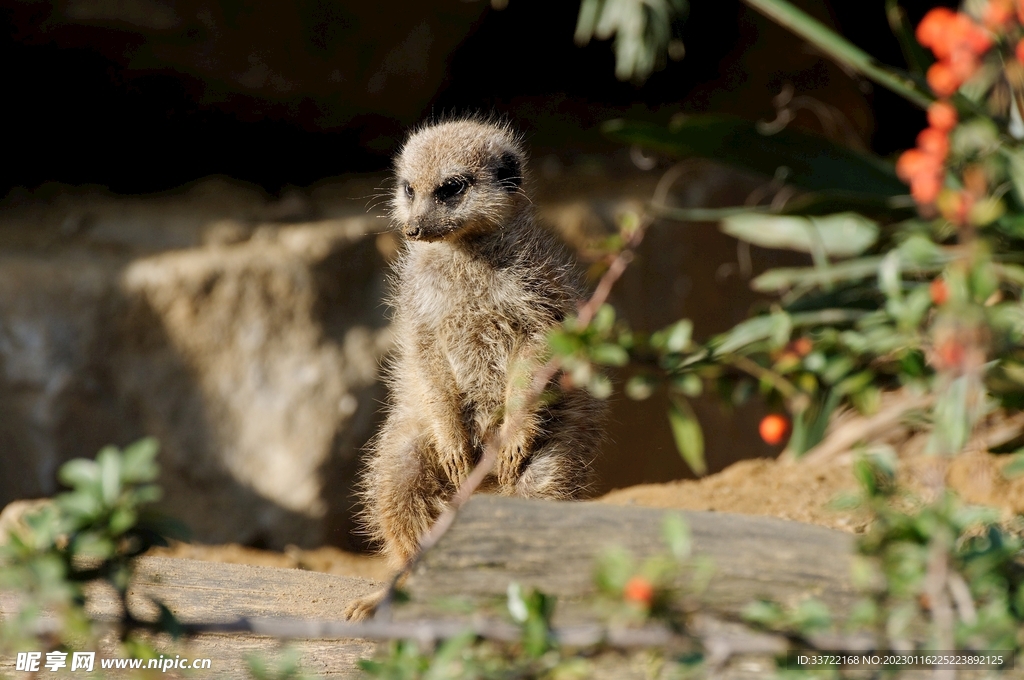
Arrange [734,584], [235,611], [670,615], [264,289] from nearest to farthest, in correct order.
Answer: [670,615], [734,584], [235,611], [264,289]

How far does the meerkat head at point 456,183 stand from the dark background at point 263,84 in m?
1.53

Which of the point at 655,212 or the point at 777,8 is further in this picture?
the point at 777,8

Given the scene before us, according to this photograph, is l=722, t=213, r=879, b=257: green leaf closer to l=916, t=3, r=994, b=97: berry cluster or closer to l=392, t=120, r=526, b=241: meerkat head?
l=916, t=3, r=994, b=97: berry cluster

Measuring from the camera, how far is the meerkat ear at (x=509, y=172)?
324 centimetres

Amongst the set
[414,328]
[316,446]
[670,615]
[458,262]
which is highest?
[670,615]

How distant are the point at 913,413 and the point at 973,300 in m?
0.86

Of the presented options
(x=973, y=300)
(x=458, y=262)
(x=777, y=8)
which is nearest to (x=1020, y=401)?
(x=973, y=300)

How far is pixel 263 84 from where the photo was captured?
490 cm

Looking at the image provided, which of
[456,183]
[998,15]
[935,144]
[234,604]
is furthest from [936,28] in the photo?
[234,604]

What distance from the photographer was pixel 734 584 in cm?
157

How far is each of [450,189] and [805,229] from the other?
1285 mm

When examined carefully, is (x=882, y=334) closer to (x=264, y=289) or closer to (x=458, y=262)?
(x=458, y=262)

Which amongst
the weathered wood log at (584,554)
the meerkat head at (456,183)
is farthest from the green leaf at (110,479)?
the meerkat head at (456,183)

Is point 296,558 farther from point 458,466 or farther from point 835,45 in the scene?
point 835,45
